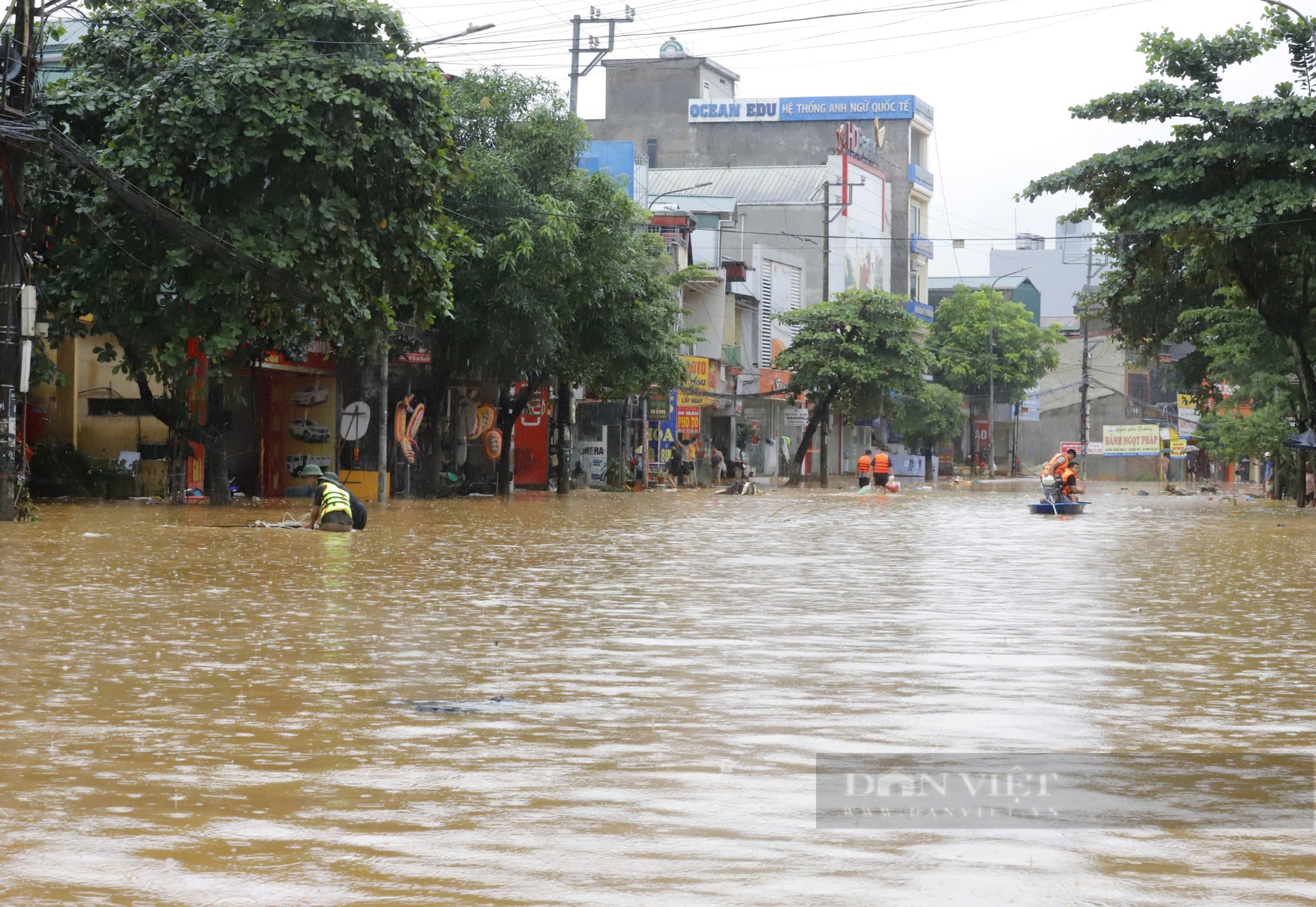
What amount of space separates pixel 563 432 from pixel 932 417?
3647 centimetres

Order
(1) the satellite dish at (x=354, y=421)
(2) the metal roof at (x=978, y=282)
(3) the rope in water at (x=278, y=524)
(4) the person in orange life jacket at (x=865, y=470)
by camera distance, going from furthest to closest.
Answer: (2) the metal roof at (x=978, y=282) < (4) the person in orange life jacket at (x=865, y=470) < (1) the satellite dish at (x=354, y=421) < (3) the rope in water at (x=278, y=524)

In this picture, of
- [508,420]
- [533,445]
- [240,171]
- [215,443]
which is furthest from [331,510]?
[533,445]

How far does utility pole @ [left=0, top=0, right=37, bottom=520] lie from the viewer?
70.4 feet

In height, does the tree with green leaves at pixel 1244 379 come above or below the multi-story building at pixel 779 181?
below

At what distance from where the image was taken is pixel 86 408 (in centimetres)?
3219

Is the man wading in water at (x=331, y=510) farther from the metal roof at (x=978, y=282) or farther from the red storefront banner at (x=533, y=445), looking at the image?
the metal roof at (x=978, y=282)

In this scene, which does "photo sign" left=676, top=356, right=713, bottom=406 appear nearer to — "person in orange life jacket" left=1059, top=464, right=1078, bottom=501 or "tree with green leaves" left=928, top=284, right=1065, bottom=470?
"person in orange life jacket" left=1059, top=464, right=1078, bottom=501

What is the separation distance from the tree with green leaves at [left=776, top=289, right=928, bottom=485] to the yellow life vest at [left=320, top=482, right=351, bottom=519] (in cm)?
3754

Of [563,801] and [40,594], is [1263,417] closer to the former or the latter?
[40,594]

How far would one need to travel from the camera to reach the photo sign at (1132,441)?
81.1m

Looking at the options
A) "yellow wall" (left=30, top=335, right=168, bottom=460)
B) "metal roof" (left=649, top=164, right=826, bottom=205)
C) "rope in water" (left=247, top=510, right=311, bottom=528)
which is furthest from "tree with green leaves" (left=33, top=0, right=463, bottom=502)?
"metal roof" (left=649, top=164, right=826, bottom=205)

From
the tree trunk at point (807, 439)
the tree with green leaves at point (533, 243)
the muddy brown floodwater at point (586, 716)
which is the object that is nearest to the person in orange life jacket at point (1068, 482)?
the tree with green leaves at point (533, 243)

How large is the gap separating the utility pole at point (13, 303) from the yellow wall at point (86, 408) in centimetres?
927

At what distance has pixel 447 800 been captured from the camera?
5.63 meters
